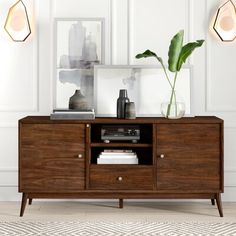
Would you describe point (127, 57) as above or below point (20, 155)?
above

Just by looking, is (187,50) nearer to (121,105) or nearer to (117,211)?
(121,105)

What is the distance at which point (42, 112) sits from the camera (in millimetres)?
5012

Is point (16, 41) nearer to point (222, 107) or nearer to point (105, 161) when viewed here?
point (105, 161)

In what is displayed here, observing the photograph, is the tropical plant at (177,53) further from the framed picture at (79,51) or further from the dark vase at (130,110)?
the framed picture at (79,51)

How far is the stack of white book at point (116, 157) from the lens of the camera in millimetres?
4543

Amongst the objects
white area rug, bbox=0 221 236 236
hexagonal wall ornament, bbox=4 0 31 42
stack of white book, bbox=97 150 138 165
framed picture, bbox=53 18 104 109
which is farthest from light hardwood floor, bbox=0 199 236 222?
hexagonal wall ornament, bbox=4 0 31 42

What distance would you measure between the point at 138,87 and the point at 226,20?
890mm

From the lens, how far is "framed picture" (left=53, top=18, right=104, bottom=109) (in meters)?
4.95

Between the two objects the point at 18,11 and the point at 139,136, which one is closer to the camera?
the point at 139,136

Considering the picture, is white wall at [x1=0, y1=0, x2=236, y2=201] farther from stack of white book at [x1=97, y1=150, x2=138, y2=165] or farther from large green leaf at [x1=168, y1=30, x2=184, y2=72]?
stack of white book at [x1=97, y1=150, x2=138, y2=165]

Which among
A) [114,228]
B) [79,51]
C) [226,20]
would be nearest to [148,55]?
[79,51]

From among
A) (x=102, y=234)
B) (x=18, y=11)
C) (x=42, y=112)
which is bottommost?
(x=102, y=234)

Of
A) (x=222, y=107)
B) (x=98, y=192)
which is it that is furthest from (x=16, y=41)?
(x=222, y=107)

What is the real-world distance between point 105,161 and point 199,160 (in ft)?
2.27
